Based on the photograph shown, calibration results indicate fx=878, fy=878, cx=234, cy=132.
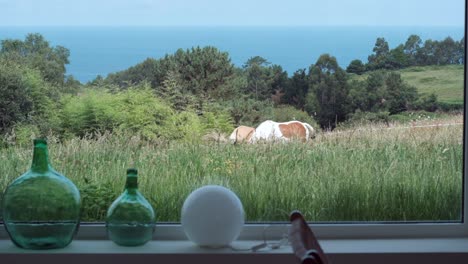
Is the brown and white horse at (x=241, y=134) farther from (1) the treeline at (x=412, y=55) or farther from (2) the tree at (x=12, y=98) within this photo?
(2) the tree at (x=12, y=98)

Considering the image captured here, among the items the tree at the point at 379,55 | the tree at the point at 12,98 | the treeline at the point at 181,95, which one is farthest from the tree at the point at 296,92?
the tree at the point at 12,98

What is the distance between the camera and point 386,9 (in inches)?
127

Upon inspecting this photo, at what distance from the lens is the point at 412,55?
3.25 metres

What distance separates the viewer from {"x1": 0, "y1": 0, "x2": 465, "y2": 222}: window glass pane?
3225 millimetres

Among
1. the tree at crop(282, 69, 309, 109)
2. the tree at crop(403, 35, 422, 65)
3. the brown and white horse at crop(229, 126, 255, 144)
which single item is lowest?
the brown and white horse at crop(229, 126, 255, 144)

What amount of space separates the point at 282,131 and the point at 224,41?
0.40 metres

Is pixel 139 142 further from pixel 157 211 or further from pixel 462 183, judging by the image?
pixel 462 183

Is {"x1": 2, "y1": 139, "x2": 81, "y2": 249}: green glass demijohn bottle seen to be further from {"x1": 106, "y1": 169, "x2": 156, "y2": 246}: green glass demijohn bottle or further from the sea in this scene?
the sea

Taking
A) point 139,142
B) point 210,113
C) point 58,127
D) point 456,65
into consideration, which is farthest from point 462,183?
point 58,127

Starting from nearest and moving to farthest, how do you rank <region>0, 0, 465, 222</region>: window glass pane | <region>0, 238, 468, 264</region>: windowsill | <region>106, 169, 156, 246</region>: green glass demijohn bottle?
<region>0, 238, 468, 264</region>: windowsill → <region>106, 169, 156, 246</region>: green glass demijohn bottle → <region>0, 0, 465, 222</region>: window glass pane

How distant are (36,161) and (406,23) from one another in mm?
1421

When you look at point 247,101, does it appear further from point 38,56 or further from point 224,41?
point 38,56

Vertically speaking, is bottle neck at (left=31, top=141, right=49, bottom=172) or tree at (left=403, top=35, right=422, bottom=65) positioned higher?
tree at (left=403, top=35, right=422, bottom=65)

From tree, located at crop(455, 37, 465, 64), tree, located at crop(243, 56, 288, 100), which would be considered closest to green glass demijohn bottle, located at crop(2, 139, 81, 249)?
tree, located at crop(243, 56, 288, 100)
